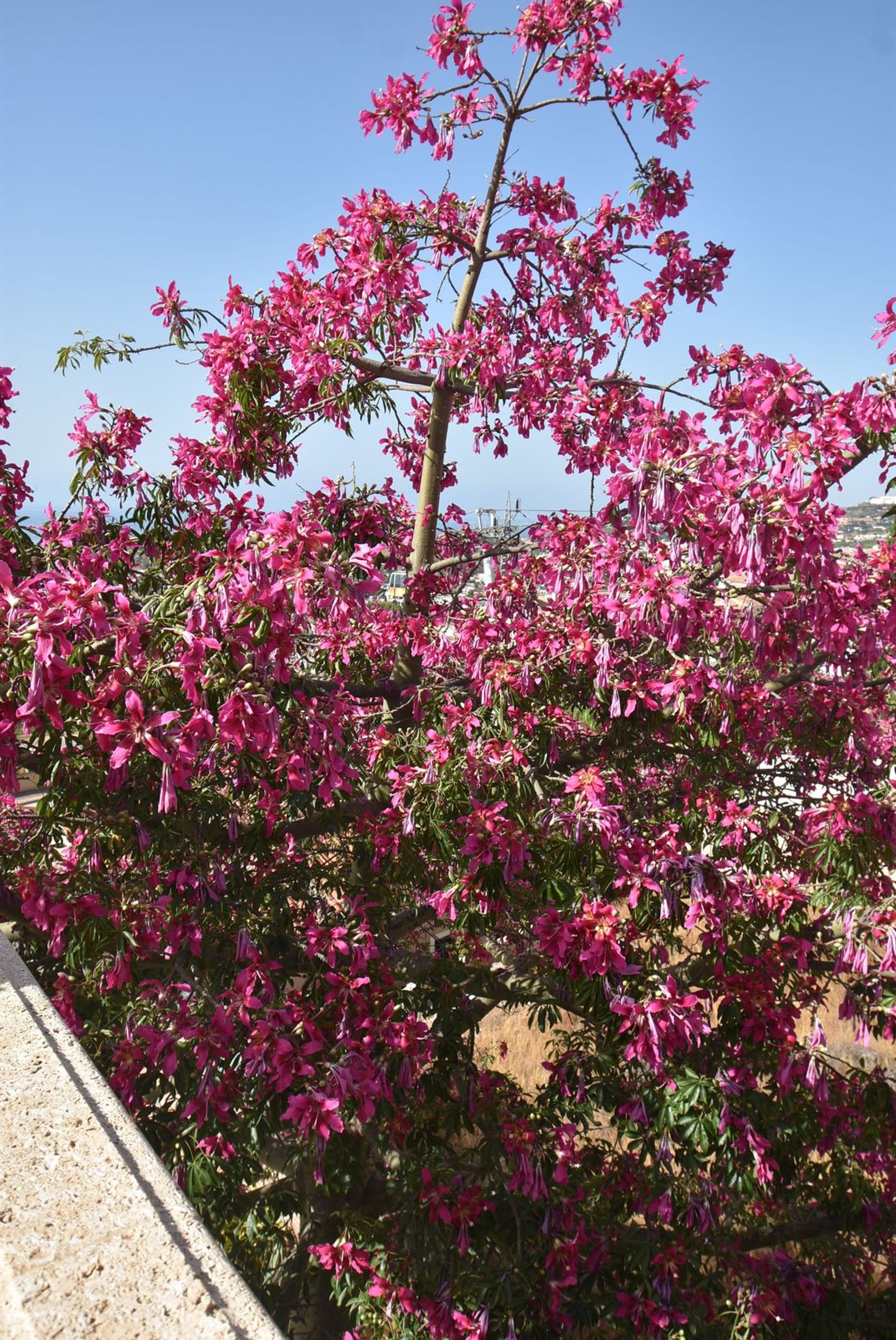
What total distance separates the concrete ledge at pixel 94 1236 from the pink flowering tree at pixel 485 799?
2.30 feet

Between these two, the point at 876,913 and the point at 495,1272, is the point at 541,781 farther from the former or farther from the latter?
the point at 495,1272

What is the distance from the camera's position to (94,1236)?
1265 millimetres

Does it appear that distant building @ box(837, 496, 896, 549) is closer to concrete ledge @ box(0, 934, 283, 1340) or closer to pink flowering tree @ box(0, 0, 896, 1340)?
pink flowering tree @ box(0, 0, 896, 1340)

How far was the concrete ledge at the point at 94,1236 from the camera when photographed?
1.13 meters

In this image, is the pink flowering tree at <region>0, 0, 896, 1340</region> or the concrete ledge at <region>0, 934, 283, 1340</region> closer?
the concrete ledge at <region>0, 934, 283, 1340</region>

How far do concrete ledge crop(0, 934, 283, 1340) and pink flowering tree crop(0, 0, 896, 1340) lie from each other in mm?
700

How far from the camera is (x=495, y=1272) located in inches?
114

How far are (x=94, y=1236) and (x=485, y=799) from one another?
5.04ft

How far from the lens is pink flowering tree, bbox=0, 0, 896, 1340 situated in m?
2.23

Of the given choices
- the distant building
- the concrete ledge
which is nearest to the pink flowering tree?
the distant building

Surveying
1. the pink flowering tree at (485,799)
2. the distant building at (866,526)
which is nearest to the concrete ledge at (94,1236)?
the pink flowering tree at (485,799)

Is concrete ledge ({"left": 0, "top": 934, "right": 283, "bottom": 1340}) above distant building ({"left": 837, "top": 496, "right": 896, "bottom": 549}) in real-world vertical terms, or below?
below

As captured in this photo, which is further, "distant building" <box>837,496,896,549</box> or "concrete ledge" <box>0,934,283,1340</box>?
"distant building" <box>837,496,896,549</box>

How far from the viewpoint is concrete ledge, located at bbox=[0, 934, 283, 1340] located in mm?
1133
